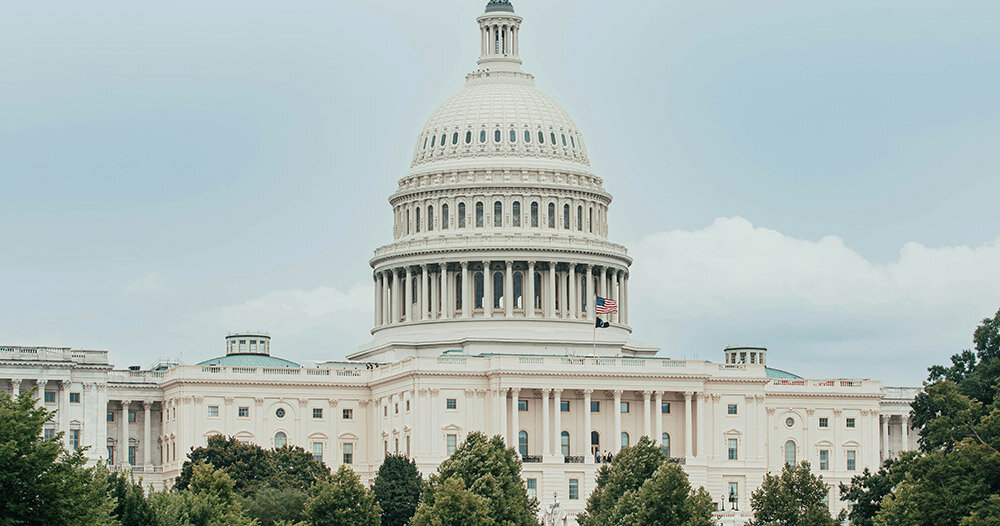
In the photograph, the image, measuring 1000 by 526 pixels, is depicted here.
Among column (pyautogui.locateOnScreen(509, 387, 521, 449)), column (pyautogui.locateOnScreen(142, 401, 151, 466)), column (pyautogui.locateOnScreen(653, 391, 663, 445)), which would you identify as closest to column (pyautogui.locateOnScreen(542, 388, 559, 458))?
column (pyautogui.locateOnScreen(509, 387, 521, 449))

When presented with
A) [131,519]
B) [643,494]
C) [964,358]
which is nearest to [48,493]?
[131,519]

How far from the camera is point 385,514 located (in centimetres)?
16225

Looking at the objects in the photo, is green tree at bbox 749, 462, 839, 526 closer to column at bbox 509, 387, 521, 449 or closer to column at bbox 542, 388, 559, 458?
column at bbox 542, 388, 559, 458

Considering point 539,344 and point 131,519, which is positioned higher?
point 539,344

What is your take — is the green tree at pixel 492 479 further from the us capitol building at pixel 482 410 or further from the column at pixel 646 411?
the column at pixel 646 411

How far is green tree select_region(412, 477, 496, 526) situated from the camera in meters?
135

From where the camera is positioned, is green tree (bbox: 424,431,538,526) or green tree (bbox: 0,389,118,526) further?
green tree (bbox: 424,431,538,526)

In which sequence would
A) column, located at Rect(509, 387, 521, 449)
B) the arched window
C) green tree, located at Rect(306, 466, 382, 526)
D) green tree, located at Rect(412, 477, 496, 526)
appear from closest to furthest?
green tree, located at Rect(412, 477, 496, 526)
green tree, located at Rect(306, 466, 382, 526)
column, located at Rect(509, 387, 521, 449)
the arched window

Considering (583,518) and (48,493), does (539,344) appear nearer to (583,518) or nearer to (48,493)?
(583,518)

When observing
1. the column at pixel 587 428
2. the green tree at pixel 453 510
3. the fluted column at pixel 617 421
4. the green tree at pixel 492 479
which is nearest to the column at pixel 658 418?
the fluted column at pixel 617 421

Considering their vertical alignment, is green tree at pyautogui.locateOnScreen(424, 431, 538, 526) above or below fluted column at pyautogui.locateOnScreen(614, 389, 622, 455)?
below

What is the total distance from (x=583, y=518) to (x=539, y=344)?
1674 inches

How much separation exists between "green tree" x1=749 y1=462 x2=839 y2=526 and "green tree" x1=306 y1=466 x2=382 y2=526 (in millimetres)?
22373

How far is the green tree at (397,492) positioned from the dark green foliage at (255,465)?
4442 mm
